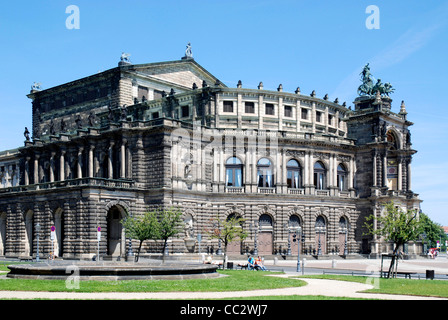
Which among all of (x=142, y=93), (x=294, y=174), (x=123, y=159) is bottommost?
(x=294, y=174)

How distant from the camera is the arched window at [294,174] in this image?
258 feet

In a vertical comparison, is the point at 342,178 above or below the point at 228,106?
below

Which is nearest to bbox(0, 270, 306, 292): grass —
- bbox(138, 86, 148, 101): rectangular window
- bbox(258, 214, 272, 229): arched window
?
bbox(258, 214, 272, 229): arched window

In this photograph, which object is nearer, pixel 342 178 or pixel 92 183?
pixel 92 183

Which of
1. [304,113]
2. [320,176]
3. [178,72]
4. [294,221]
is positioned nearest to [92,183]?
[294,221]

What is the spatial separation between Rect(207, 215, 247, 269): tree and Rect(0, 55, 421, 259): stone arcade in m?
1.60

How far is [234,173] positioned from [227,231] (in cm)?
1785

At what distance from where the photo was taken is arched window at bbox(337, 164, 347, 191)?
83000mm

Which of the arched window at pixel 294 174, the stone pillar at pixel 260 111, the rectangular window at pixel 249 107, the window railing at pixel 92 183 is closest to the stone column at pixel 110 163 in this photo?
the window railing at pixel 92 183

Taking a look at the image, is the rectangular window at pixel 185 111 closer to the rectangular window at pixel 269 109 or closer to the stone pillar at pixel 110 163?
the rectangular window at pixel 269 109

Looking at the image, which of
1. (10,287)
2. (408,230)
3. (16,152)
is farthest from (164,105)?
(10,287)

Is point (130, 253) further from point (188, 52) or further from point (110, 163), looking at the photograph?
point (188, 52)

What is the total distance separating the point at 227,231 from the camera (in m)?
59.4

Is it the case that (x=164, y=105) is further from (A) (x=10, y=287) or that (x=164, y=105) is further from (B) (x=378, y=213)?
(A) (x=10, y=287)
